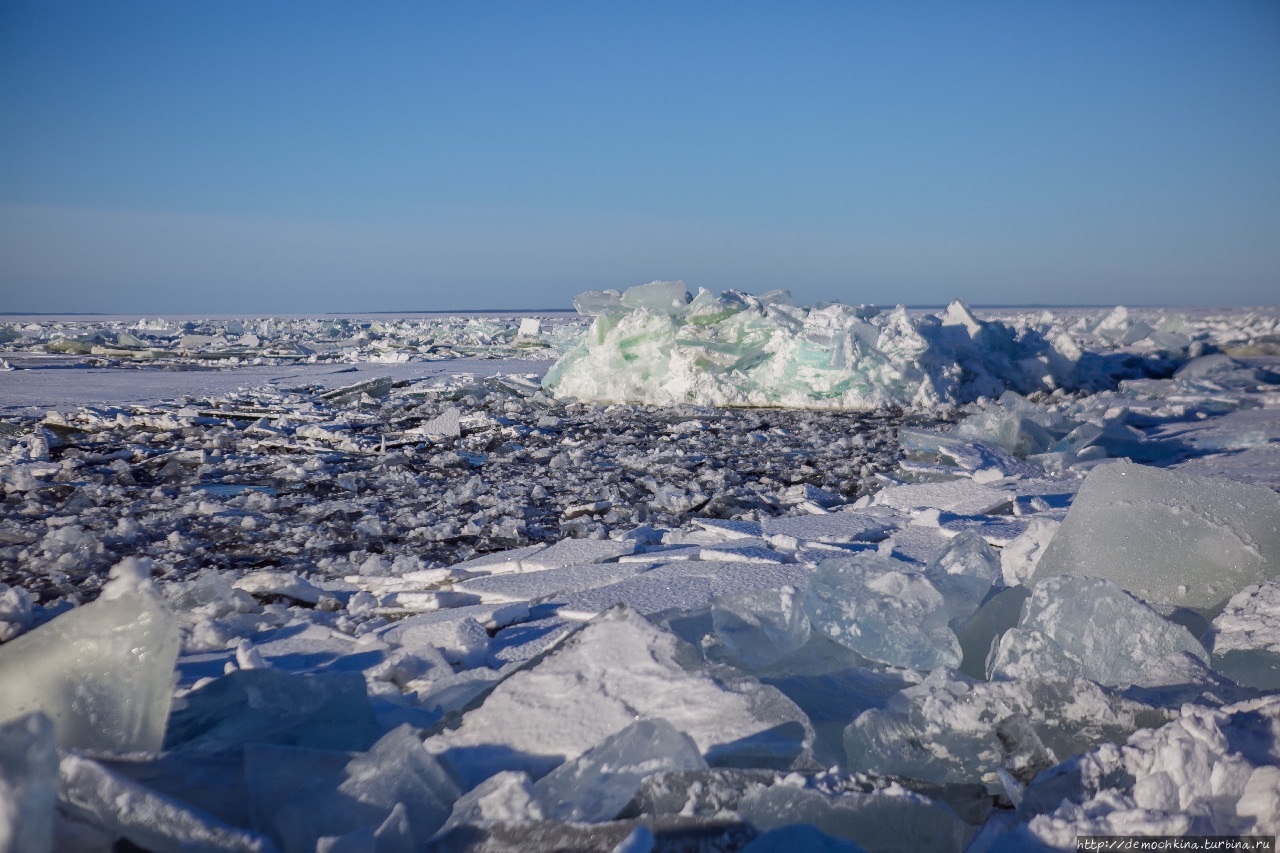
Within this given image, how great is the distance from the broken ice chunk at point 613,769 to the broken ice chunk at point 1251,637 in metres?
1.20

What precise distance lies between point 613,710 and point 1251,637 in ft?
4.58

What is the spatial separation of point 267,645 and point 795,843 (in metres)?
1.61

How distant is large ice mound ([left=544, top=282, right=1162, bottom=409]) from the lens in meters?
8.26

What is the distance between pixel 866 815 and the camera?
1145mm

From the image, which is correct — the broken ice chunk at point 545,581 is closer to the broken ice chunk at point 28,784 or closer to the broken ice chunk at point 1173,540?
the broken ice chunk at point 1173,540

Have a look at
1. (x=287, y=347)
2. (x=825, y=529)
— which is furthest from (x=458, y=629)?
(x=287, y=347)

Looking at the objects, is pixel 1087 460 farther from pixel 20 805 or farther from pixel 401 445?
pixel 20 805

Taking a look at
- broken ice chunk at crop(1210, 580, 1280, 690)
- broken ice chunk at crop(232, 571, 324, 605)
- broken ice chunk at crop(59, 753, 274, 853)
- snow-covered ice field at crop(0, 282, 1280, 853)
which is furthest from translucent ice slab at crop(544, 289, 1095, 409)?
broken ice chunk at crop(59, 753, 274, 853)

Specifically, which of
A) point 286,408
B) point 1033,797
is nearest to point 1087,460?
point 1033,797

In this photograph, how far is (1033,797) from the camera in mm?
1225

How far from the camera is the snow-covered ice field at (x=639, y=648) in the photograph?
114 cm

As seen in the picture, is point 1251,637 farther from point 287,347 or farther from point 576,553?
point 287,347

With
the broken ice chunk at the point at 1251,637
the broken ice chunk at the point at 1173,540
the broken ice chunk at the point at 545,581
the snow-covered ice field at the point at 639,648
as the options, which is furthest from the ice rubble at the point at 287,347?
the broken ice chunk at the point at 1251,637

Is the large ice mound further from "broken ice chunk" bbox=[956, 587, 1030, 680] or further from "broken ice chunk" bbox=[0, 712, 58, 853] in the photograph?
"broken ice chunk" bbox=[0, 712, 58, 853]
